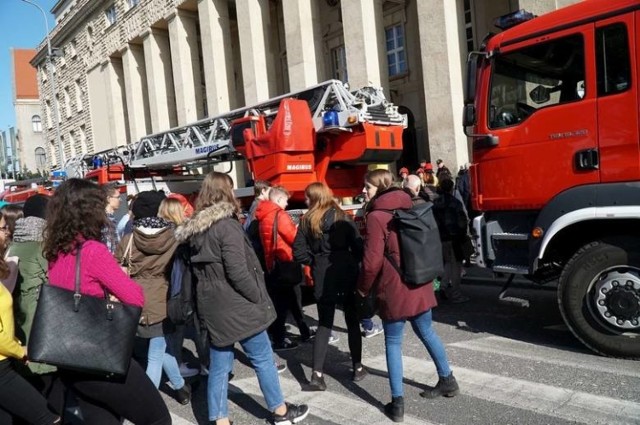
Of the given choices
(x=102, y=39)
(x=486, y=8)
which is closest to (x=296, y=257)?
(x=486, y=8)

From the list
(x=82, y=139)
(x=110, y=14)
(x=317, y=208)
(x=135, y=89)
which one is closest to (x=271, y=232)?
(x=317, y=208)

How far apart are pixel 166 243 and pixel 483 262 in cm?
307

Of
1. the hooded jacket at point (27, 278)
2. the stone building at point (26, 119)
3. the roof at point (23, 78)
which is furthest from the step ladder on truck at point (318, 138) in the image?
the roof at point (23, 78)

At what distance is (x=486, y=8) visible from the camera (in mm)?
16812

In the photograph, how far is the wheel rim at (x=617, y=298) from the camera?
446 cm

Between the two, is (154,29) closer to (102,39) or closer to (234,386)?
(102,39)

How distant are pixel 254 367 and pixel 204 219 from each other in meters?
1.04

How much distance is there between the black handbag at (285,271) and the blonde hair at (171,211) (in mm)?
1186

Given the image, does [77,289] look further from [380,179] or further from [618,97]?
[618,97]

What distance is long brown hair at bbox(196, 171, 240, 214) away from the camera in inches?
143

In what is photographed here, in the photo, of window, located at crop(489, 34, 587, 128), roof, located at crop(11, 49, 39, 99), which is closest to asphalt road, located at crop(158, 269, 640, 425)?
window, located at crop(489, 34, 587, 128)

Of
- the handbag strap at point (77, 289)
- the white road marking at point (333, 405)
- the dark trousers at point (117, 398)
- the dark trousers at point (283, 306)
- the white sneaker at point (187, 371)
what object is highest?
the handbag strap at point (77, 289)

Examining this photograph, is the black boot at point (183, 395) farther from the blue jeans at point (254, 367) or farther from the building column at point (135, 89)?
the building column at point (135, 89)

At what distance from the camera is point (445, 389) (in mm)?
4078
